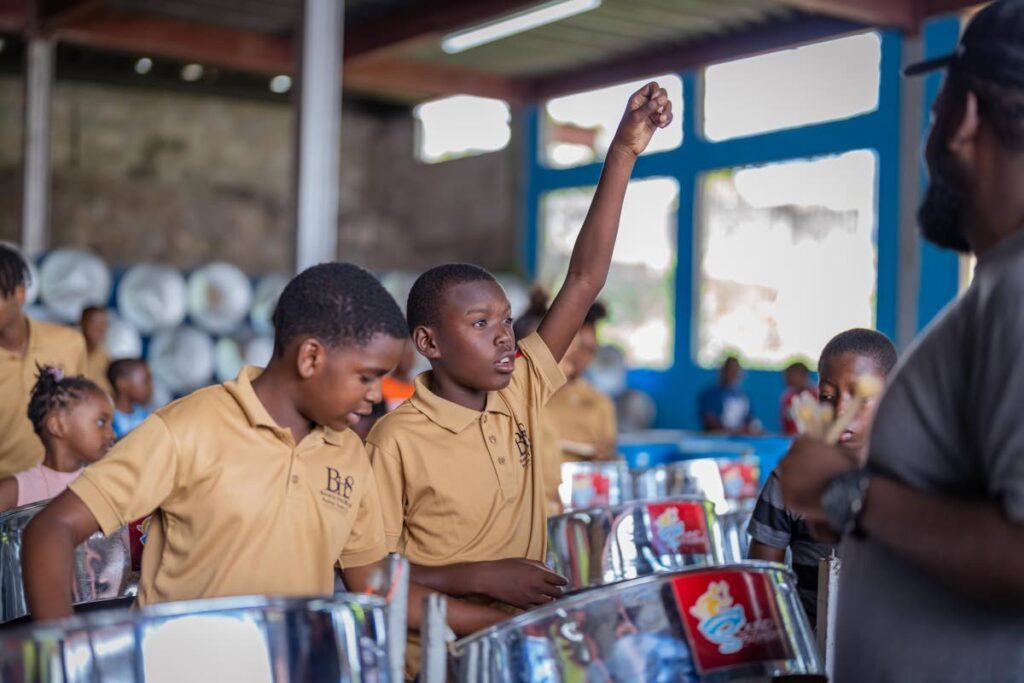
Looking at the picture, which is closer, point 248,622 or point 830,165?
point 248,622

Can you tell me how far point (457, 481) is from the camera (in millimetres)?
1453

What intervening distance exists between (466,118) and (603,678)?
29.8 feet

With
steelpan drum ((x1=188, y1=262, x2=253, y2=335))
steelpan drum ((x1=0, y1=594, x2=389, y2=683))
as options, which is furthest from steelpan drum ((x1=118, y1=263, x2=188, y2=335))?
steelpan drum ((x1=0, y1=594, x2=389, y2=683))

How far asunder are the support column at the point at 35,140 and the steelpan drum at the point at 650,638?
636 cm

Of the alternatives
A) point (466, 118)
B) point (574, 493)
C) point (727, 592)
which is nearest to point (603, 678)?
point (727, 592)

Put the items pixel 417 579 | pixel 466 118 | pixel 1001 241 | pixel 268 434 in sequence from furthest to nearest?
1. pixel 466 118
2. pixel 417 579
3. pixel 268 434
4. pixel 1001 241

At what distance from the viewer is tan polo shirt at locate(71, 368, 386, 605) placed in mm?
1109

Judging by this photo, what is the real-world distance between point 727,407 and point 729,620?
5388 millimetres

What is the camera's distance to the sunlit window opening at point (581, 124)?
8039 mm

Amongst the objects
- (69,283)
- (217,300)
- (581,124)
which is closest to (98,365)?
(69,283)

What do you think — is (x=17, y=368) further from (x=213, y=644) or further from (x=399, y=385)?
(x=213, y=644)

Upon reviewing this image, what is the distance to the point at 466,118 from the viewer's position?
9.82 meters

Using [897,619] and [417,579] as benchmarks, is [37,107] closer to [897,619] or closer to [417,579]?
[417,579]

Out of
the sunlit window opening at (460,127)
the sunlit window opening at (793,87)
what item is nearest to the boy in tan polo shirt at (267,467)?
the sunlit window opening at (793,87)
